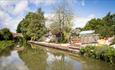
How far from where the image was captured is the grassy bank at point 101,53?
15.1 m

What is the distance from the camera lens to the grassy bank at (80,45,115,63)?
15.1 metres

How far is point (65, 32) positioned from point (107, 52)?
1038 inches

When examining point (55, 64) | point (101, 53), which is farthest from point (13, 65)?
point (101, 53)

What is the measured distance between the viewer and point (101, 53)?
16.6 meters

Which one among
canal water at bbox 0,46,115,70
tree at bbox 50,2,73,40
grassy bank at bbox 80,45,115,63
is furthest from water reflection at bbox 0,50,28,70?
tree at bbox 50,2,73,40

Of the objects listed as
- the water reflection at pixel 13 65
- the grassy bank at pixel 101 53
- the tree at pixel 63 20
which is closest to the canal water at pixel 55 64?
→ the water reflection at pixel 13 65

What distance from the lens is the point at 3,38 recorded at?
5809cm

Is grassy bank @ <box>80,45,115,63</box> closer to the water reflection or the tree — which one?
the water reflection

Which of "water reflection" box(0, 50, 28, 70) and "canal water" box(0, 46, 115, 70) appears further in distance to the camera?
"water reflection" box(0, 50, 28, 70)

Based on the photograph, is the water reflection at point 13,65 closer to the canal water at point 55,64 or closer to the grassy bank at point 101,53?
the canal water at point 55,64

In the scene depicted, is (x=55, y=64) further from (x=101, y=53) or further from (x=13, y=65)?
(x=101, y=53)

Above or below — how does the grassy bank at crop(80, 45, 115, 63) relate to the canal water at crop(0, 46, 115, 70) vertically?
above

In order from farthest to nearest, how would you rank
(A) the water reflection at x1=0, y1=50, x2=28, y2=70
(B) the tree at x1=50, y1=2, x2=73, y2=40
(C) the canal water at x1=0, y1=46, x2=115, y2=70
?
1. (B) the tree at x1=50, y1=2, x2=73, y2=40
2. (A) the water reflection at x1=0, y1=50, x2=28, y2=70
3. (C) the canal water at x1=0, y1=46, x2=115, y2=70

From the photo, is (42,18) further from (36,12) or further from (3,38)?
(3,38)
